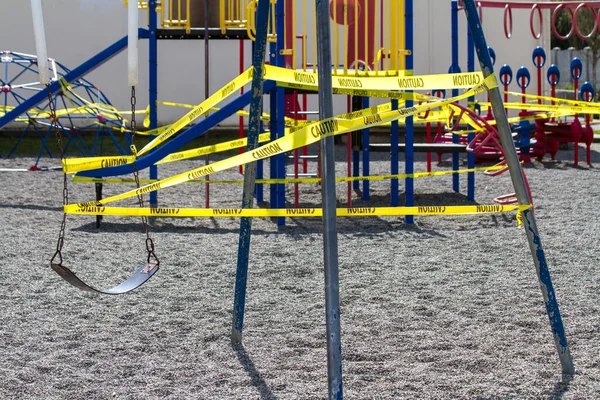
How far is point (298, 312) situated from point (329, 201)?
1739mm

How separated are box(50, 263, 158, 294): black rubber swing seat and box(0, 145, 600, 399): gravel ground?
0.33 meters

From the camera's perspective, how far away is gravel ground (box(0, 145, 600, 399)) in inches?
130

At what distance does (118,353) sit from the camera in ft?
12.1

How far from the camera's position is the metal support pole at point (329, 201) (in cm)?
268

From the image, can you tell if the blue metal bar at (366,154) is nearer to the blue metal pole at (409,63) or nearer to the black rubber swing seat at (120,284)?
the blue metal pole at (409,63)

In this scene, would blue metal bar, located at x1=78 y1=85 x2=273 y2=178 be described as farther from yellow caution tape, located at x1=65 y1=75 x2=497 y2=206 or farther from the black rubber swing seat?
yellow caution tape, located at x1=65 y1=75 x2=497 y2=206

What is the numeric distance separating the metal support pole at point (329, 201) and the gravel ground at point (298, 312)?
433mm

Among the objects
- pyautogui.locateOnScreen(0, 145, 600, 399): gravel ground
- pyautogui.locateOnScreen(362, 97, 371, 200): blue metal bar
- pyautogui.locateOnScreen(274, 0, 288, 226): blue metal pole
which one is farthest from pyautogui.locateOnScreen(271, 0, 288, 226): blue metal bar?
pyautogui.locateOnScreen(362, 97, 371, 200): blue metal bar

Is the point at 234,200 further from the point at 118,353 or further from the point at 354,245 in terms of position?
the point at 118,353

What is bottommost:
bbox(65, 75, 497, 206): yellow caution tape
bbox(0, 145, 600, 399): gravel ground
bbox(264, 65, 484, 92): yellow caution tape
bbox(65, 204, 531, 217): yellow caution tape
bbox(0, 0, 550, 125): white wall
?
bbox(0, 145, 600, 399): gravel ground

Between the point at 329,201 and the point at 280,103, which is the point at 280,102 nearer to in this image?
the point at 280,103

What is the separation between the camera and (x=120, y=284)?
11.7 ft

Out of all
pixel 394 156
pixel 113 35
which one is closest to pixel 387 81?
pixel 394 156

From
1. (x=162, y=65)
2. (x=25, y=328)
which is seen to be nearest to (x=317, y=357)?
(x=25, y=328)
